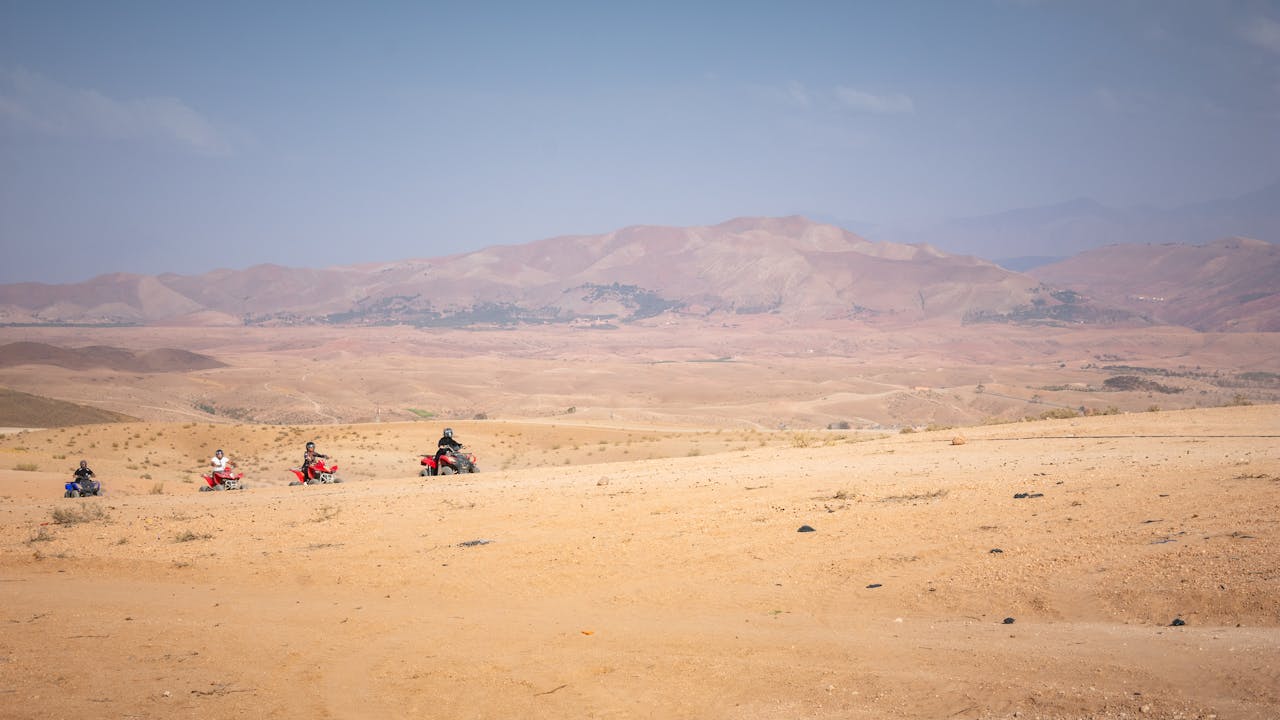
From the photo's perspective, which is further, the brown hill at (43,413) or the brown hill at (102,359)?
the brown hill at (102,359)

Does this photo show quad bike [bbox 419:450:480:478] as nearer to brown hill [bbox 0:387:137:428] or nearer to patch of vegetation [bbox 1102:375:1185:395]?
brown hill [bbox 0:387:137:428]

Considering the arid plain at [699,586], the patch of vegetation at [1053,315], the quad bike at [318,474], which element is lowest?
the quad bike at [318,474]

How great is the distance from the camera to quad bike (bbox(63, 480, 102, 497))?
19.6 m

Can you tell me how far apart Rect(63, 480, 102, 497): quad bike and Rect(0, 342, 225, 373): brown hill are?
72760mm

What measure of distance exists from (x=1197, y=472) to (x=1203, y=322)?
7146 inches

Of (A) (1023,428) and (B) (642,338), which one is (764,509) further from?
(B) (642,338)

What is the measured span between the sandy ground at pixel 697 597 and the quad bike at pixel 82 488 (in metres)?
2.58

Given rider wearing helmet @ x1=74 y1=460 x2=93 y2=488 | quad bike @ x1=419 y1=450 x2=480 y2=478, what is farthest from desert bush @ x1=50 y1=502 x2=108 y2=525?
quad bike @ x1=419 y1=450 x2=480 y2=478

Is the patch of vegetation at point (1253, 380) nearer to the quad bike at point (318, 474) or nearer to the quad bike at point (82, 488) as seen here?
the quad bike at point (318, 474)

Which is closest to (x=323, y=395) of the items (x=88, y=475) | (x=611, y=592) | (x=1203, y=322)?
(x=88, y=475)

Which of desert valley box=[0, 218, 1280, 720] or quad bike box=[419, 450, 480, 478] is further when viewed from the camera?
quad bike box=[419, 450, 480, 478]

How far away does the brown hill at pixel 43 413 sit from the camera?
45.4 m

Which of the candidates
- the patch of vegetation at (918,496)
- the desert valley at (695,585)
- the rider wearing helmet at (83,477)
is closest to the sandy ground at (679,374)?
the desert valley at (695,585)

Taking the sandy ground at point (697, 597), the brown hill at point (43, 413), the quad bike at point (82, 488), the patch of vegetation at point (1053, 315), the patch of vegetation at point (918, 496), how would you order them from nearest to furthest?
the sandy ground at point (697, 597), the patch of vegetation at point (918, 496), the quad bike at point (82, 488), the brown hill at point (43, 413), the patch of vegetation at point (1053, 315)
